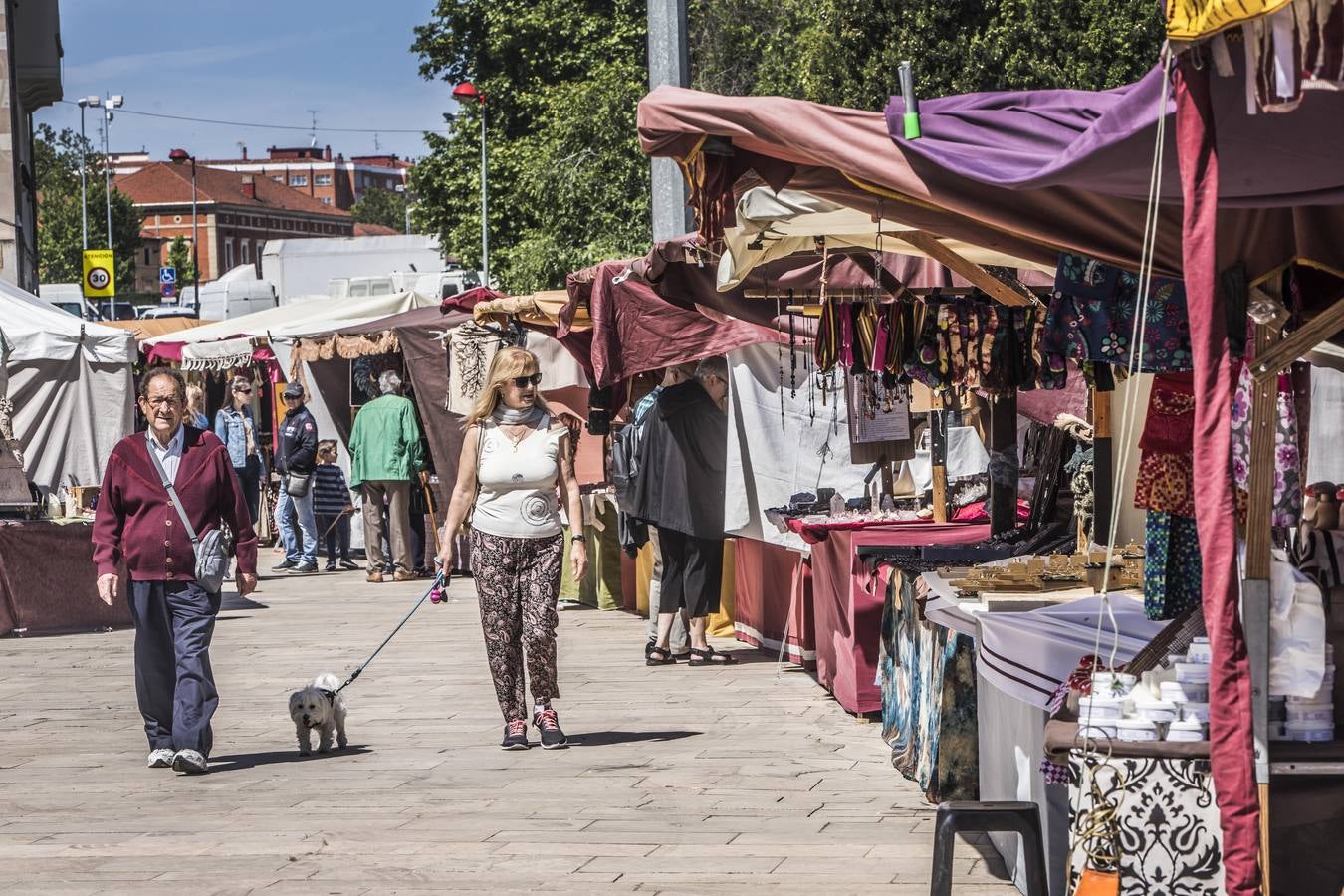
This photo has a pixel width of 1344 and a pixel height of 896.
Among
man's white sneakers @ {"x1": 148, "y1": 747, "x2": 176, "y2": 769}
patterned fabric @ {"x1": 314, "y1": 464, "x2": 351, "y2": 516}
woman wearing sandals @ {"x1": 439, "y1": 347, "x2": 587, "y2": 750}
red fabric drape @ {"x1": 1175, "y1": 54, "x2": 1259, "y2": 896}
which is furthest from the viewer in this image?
patterned fabric @ {"x1": 314, "y1": 464, "x2": 351, "y2": 516}

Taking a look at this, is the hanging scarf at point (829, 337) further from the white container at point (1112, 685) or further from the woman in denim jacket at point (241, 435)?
the woman in denim jacket at point (241, 435)

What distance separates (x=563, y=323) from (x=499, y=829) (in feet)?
21.5

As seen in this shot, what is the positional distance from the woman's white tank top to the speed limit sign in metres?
25.2

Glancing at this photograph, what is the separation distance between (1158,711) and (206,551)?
4976mm

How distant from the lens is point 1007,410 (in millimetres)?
8766

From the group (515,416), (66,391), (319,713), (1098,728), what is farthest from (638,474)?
(1098,728)

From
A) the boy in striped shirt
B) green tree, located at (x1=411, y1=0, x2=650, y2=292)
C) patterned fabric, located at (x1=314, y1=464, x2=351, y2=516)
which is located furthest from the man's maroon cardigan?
green tree, located at (x1=411, y1=0, x2=650, y2=292)

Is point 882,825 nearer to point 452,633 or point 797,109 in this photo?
point 797,109

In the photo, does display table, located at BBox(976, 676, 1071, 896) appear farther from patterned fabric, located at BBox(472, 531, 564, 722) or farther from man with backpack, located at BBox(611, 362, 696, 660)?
man with backpack, located at BBox(611, 362, 696, 660)

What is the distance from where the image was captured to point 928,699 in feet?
23.6

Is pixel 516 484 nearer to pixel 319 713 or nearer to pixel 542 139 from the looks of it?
pixel 319 713

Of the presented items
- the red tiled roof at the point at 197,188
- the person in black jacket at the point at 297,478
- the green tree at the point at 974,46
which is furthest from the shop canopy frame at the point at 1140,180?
the red tiled roof at the point at 197,188

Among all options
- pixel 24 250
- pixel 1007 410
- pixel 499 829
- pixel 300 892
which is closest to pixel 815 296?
pixel 1007 410

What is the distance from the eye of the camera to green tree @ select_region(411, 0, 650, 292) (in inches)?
1377
